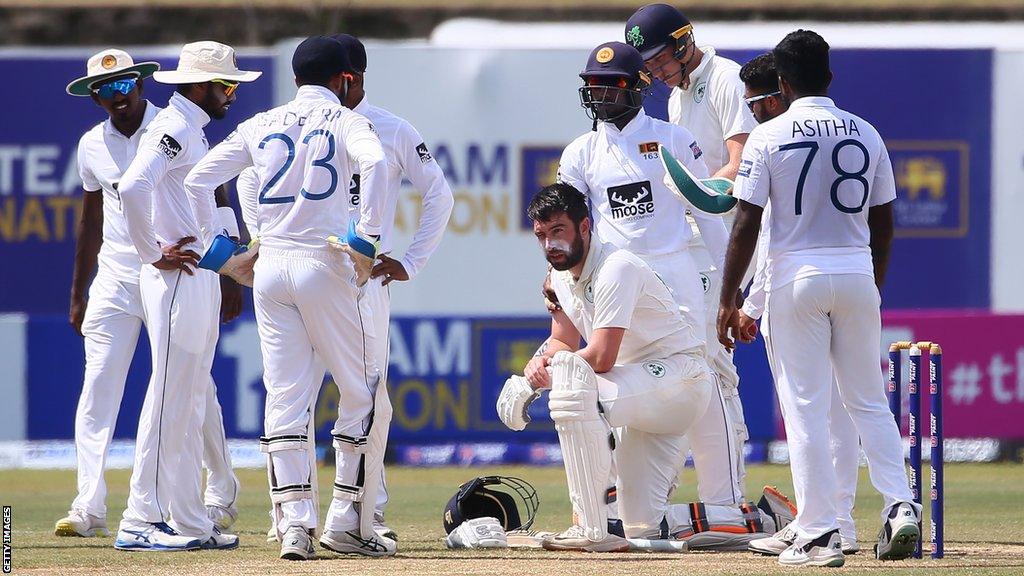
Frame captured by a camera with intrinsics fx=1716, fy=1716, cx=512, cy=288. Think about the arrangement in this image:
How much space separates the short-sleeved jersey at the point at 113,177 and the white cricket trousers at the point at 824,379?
3.07 m

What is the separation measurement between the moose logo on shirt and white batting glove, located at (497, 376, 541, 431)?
3.30 ft

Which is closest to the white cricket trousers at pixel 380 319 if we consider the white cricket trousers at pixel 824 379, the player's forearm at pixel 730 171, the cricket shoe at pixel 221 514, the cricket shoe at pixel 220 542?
the cricket shoe at pixel 220 542

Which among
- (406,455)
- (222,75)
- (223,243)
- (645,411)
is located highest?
(222,75)

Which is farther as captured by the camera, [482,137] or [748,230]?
[482,137]

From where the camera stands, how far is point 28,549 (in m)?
7.45

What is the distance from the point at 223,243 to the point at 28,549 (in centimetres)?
171

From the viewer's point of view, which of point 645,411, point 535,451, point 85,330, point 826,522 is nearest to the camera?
point 826,522

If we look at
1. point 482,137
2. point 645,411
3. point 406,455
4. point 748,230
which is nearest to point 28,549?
point 645,411

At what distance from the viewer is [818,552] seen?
6.46m

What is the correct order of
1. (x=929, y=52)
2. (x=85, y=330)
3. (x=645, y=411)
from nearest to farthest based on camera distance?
(x=645, y=411) < (x=85, y=330) < (x=929, y=52)

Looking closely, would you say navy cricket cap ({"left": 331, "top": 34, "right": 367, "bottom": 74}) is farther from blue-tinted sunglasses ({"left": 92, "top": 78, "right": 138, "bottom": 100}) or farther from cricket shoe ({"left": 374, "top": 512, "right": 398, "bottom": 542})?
cricket shoe ({"left": 374, "top": 512, "right": 398, "bottom": 542})

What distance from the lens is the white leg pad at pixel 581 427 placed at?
6887 mm

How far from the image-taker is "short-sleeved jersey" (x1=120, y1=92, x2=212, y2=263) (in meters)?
7.32

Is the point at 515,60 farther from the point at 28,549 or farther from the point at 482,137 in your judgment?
the point at 28,549
